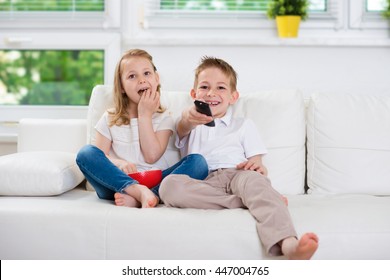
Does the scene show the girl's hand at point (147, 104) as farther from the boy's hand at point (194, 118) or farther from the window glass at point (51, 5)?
the window glass at point (51, 5)

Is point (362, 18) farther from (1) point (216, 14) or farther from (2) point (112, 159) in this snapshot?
(2) point (112, 159)

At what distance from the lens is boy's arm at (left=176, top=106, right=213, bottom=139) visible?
6.50ft

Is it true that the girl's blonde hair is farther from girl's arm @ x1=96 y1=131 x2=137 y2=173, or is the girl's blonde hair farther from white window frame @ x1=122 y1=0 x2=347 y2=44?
white window frame @ x1=122 y1=0 x2=347 y2=44

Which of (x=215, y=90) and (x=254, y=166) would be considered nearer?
(x=254, y=166)

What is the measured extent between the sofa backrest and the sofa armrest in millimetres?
135

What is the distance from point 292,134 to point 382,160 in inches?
14.4

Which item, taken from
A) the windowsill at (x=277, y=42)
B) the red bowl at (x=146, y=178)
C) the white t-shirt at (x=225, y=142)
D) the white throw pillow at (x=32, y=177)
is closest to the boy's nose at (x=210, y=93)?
the white t-shirt at (x=225, y=142)

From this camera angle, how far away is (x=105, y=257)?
1.66m

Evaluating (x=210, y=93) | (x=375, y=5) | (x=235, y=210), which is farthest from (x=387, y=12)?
(x=235, y=210)

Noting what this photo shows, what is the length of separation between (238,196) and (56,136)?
99 cm

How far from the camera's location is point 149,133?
6.86 ft

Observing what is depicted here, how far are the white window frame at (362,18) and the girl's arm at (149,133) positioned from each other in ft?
4.03

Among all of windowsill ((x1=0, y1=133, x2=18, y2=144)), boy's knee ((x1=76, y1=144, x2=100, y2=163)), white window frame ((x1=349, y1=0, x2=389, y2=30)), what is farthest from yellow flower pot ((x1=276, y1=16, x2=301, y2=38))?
windowsill ((x1=0, y1=133, x2=18, y2=144))

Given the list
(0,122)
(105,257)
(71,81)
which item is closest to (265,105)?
(105,257)
